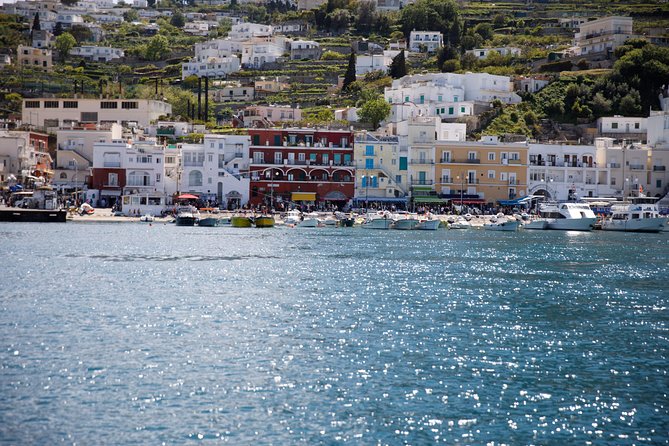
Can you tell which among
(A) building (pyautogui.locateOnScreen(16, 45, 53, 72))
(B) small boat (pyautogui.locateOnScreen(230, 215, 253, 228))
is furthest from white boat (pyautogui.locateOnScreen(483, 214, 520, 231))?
(A) building (pyautogui.locateOnScreen(16, 45, 53, 72))

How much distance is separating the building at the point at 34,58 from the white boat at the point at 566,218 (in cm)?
8050

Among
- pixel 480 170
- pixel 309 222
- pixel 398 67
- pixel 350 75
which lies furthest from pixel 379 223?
pixel 398 67

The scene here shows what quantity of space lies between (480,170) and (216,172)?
23.4 m

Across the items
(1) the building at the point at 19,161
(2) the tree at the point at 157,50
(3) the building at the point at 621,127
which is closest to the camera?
(1) the building at the point at 19,161

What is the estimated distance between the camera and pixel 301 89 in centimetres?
12575

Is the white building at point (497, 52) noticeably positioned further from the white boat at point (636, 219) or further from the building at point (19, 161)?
the building at point (19, 161)

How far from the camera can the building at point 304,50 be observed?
14138 cm

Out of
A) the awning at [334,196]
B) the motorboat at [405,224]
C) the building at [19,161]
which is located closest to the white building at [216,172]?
the awning at [334,196]

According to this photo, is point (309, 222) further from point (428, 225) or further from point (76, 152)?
point (76, 152)

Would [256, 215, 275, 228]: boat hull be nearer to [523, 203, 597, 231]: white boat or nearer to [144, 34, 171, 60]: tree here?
[523, 203, 597, 231]: white boat

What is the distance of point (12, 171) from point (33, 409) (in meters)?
71.9

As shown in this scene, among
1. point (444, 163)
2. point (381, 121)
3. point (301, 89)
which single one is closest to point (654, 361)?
point (444, 163)

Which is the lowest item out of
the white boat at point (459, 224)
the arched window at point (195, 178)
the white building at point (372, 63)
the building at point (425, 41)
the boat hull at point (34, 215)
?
the white boat at point (459, 224)

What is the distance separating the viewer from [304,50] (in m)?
142
